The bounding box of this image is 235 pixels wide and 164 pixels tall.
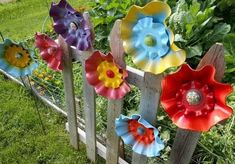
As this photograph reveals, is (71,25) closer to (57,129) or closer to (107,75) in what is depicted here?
(107,75)

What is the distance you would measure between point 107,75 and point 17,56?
89cm

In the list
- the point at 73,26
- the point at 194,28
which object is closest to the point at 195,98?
the point at 73,26

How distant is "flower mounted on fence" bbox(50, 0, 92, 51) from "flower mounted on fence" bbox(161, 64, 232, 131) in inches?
23.9

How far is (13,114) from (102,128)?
1.08 meters

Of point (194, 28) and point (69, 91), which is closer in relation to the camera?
point (69, 91)

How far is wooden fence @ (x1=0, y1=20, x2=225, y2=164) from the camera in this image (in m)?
1.78

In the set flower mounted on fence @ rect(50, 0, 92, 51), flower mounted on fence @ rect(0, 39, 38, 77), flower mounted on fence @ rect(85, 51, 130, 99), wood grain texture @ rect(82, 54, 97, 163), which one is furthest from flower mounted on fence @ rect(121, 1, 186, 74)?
flower mounted on fence @ rect(0, 39, 38, 77)

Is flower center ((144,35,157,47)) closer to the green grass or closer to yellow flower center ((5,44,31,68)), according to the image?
yellow flower center ((5,44,31,68))

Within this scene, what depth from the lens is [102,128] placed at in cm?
279

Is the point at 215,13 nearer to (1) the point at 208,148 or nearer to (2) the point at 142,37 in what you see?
(1) the point at 208,148

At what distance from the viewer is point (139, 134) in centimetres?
197

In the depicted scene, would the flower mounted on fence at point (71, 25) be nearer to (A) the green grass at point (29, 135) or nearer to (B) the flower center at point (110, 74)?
(B) the flower center at point (110, 74)

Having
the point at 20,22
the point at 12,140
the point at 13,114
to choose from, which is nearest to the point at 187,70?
the point at 12,140

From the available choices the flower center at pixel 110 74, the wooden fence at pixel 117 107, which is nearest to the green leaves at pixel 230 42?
the wooden fence at pixel 117 107
